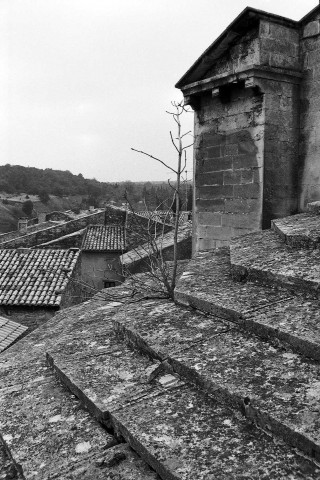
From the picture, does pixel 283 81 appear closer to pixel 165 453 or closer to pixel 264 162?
pixel 264 162

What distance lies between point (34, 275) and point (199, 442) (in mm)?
13618

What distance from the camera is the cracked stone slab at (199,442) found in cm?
148

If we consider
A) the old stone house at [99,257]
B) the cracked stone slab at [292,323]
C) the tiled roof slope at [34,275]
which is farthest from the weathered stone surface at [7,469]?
the old stone house at [99,257]

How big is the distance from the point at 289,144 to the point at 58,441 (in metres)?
5.28

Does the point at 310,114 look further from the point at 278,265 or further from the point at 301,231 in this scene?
the point at 278,265

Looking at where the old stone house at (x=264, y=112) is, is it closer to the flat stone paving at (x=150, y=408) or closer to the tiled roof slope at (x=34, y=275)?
the flat stone paving at (x=150, y=408)

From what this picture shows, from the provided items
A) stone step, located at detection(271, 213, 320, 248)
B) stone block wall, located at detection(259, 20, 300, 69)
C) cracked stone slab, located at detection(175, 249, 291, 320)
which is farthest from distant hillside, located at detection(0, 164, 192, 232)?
cracked stone slab, located at detection(175, 249, 291, 320)

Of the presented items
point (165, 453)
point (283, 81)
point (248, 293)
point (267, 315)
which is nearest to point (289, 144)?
point (283, 81)

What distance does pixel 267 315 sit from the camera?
2467 millimetres

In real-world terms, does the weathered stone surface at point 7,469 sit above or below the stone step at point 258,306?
below

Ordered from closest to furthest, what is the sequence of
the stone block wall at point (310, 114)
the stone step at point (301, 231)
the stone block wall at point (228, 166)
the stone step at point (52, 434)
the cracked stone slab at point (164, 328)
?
1. the stone step at point (52, 434)
2. the cracked stone slab at point (164, 328)
3. the stone step at point (301, 231)
4. the stone block wall at point (310, 114)
5. the stone block wall at point (228, 166)

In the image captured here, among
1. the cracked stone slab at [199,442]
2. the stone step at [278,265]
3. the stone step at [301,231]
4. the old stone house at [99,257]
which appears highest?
the stone step at [301,231]

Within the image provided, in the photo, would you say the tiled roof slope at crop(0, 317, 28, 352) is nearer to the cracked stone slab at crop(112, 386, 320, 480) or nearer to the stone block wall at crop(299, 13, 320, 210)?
the stone block wall at crop(299, 13, 320, 210)

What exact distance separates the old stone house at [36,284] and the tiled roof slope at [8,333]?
2.47 metres
